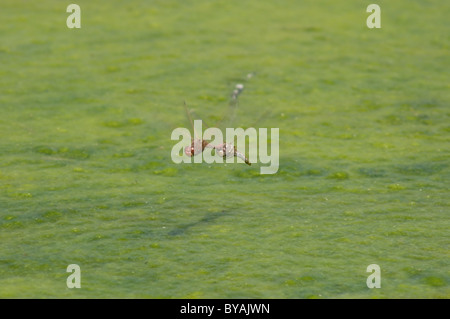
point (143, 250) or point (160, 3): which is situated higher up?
point (160, 3)

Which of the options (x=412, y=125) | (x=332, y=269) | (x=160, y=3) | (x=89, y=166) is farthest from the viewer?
(x=160, y=3)

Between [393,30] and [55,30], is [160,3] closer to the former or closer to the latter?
[55,30]

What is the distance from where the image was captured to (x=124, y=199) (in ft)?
17.9

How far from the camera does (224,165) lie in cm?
607

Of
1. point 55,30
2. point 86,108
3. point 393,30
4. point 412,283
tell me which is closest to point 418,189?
point 412,283

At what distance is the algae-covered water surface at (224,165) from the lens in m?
4.46

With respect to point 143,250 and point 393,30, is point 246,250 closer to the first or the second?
point 143,250

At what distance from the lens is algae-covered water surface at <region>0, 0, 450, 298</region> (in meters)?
4.46

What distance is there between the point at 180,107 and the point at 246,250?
2.77m

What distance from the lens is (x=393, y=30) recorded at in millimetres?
9352

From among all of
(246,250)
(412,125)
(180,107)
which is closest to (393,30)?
(412,125)
